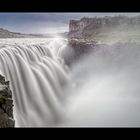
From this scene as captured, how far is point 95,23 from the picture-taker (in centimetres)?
463

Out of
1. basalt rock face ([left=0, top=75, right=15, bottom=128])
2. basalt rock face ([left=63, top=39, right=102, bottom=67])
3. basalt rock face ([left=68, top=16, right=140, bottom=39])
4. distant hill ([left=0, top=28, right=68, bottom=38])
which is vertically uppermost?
basalt rock face ([left=68, top=16, right=140, bottom=39])

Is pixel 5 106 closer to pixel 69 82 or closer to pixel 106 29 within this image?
pixel 69 82

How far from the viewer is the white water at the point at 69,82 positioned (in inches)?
174

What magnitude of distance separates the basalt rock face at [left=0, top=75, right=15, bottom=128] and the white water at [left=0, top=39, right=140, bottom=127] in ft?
0.29

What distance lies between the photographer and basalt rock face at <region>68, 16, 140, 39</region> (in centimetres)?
451

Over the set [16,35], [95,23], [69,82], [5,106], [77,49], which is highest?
[95,23]

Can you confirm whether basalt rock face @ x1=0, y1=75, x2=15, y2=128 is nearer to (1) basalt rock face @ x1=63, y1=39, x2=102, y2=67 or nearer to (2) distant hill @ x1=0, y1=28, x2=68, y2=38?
(2) distant hill @ x1=0, y1=28, x2=68, y2=38

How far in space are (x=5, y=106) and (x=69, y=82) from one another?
32.1 inches

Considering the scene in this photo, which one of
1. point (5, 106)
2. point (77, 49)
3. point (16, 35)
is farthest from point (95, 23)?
point (5, 106)

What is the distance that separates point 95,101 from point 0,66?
119 centimetres

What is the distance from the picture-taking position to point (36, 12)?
4402 millimetres

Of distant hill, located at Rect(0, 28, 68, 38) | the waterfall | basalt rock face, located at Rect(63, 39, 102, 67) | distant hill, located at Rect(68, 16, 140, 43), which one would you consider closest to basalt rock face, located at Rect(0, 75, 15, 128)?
the waterfall
